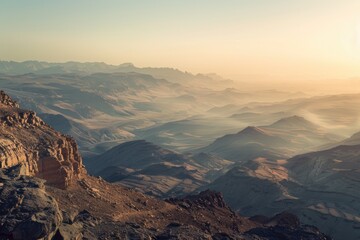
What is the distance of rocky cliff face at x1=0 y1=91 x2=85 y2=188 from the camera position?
3625cm

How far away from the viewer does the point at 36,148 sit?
1548 inches

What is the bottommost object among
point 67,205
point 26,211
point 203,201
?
point 203,201

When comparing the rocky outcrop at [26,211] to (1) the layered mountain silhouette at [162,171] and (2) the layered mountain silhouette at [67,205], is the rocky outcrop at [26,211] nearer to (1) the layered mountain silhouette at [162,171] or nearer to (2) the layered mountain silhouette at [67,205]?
(2) the layered mountain silhouette at [67,205]

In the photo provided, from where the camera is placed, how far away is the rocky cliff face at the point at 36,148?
36.2 metres

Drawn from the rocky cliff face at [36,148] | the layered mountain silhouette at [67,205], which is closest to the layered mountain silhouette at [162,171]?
the layered mountain silhouette at [67,205]

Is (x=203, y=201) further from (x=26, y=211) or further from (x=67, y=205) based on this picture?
(x=26, y=211)

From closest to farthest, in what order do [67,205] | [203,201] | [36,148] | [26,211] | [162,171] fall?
1. [26,211]
2. [67,205]
3. [36,148]
4. [203,201]
5. [162,171]

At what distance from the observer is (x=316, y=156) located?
152875 mm

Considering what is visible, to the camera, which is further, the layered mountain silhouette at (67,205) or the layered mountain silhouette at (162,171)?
the layered mountain silhouette at (162,171)

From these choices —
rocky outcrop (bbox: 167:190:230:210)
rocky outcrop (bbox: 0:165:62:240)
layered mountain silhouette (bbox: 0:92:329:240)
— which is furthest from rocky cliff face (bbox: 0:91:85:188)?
rocky outcrop (bbox: 167:190:230:210)

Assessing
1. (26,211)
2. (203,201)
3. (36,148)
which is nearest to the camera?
(26,211)

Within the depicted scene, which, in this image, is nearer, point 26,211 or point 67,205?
point 26,211

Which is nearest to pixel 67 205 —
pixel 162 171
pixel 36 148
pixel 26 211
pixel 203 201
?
pixel 36 148

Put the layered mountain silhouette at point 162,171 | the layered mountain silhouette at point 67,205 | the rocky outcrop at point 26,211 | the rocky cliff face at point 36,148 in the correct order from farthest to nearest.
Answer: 1. the layered mountain silhouette at point 162,171
2. the rocky cliff face at point 36,148
3. the layered mountain silhouette at point 67,205
4. the rocky outcrop at point 26,211
